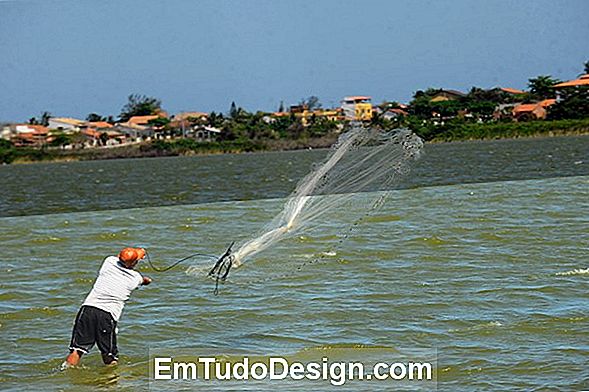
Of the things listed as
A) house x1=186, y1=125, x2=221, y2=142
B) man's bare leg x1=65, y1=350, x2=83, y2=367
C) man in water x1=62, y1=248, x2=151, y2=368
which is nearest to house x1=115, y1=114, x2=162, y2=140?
house x1=186, y1=125, x2=221, y2=142

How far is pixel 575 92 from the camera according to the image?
126 metres

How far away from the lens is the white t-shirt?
412 inches

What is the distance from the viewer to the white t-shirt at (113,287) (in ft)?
34.3

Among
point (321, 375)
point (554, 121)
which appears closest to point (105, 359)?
point (321, 375)

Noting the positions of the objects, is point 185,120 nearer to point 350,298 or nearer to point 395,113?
point 395,113

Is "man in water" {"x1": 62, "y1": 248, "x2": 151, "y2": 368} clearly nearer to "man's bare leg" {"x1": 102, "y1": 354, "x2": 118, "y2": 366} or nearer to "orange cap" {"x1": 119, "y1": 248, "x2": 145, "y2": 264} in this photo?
"orange cap" {"x1": 119, "y1": 248, "x2": 145, "y2": 264}

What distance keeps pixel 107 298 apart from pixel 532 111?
126m

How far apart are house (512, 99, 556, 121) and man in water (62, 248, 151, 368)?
406 feet

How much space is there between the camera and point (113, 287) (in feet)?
34.3

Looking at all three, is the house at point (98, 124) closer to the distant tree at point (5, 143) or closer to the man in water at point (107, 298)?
the distant tree at point (5, 143)

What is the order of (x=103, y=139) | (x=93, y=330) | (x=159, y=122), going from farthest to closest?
(x=103, y=139) → (x=159, y=122) → (x=93, y=330)

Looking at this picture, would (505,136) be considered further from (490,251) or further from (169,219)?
(490,251)

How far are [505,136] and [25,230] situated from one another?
107051 millimetres

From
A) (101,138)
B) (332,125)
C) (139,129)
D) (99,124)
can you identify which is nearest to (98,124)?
(99,124)
